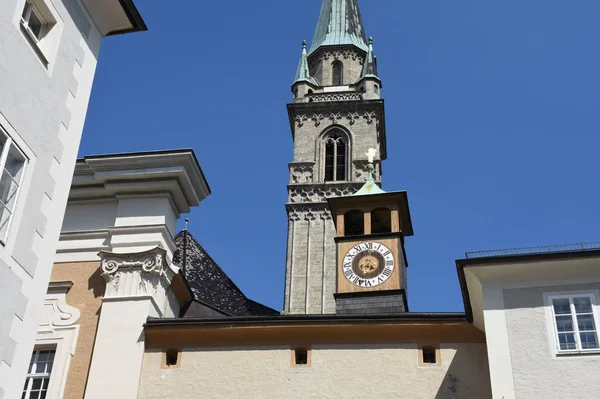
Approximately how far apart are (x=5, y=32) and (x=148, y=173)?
8.38 metres

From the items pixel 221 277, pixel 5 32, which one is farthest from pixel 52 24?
pixel 221 277

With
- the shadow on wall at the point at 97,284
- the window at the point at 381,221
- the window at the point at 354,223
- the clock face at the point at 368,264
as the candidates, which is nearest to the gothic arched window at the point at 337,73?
the window at the point at 381,221

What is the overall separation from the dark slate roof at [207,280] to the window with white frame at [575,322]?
38.2ft

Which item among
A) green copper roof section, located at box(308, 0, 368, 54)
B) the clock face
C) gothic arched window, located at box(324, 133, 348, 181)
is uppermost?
green copper roof section, located at box(308, 0, 368, 54)

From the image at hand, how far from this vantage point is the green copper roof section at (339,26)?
204 ft

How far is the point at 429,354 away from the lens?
49.5 feet

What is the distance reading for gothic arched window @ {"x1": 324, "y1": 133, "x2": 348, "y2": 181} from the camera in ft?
174

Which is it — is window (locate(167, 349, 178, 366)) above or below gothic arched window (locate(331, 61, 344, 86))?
below

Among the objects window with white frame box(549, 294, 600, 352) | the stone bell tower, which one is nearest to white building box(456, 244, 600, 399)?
window with white frame box(549, 294, 600, 352)

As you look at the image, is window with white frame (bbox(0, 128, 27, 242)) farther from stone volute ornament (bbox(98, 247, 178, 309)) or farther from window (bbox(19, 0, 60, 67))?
stone volute ornament (bbox(98, 247, 178, 309))

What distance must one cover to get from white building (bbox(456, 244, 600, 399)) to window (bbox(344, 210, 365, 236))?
6.43 m

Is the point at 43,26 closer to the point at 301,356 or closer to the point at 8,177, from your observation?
the point at 8,177

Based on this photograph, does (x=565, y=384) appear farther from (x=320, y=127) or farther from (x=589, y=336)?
(x=320, y=127)

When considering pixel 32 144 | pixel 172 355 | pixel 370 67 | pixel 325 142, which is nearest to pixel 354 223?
pixel 172 355
